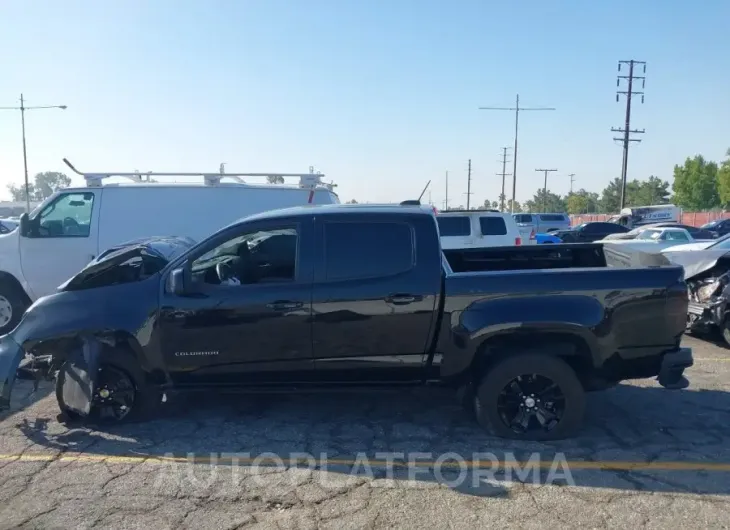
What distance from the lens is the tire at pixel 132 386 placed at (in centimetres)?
505

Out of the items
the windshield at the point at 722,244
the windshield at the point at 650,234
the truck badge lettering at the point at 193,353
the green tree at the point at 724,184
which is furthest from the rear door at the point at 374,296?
the green tree at the point at 724,184

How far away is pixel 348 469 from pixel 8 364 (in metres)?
3.09

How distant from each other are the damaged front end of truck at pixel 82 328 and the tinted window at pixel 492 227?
933 centimetres

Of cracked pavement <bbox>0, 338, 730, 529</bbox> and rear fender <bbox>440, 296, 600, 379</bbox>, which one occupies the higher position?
rear fender <bbox>440, 296, 600, 379</bbox>

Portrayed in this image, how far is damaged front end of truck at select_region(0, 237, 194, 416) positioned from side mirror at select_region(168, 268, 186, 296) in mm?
245

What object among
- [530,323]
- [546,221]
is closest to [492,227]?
[530,323]

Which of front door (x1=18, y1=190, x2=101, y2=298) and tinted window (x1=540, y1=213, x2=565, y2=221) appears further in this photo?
tinted window (x1=540, y1=213, x2=565, y2=221)

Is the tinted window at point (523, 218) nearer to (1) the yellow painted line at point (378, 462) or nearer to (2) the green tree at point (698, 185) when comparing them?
(1) the yellow painted line at point (378, 462)

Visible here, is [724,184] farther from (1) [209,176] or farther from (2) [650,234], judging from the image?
(1) [209,176]

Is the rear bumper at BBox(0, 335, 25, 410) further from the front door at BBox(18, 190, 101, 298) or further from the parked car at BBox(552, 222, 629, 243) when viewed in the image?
the parked car at BBox(552, 222, 629, 243)

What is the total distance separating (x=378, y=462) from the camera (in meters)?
4.48

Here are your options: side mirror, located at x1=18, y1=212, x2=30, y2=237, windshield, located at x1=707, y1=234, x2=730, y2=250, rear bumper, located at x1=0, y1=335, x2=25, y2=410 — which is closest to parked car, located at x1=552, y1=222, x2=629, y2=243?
windshield, located at x1=707, y1=234, x2=730, y2=250

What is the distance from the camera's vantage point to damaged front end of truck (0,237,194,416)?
195 inches

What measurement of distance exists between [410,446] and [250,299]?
1780 mm
